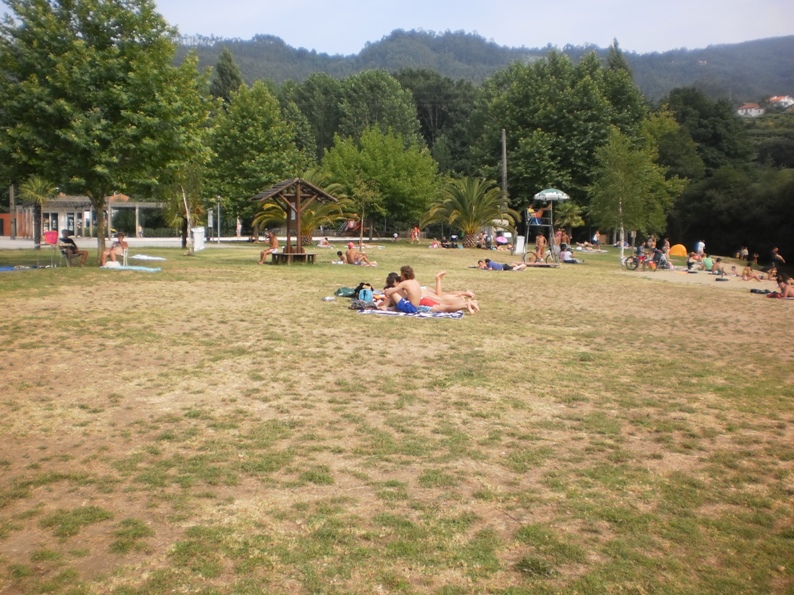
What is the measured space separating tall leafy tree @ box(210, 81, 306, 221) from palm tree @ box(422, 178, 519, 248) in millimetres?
9419

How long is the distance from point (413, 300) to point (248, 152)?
35.2m

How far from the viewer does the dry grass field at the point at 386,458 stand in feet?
13.3

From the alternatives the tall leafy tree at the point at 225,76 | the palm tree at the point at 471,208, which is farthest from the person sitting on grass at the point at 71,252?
the tall leafy tree at the point at 225,76

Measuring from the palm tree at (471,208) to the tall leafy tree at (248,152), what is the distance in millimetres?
9419

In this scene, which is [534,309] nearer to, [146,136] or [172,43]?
[146,136]

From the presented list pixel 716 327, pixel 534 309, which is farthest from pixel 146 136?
pixel 716 327

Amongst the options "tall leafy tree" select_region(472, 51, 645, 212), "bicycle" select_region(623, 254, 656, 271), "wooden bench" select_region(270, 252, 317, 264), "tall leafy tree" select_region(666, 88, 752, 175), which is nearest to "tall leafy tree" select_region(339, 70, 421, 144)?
"tall leafy tree" select_region(472, 51, 645, 212)

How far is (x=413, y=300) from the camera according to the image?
46.0 feet

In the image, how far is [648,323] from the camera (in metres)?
13.9

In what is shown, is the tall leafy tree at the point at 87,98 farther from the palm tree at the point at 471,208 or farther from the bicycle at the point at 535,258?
the palm tree at the point at 471,208

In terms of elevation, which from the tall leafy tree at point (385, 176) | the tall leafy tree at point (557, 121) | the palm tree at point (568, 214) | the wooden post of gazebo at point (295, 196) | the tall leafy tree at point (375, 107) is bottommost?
the wooden post of gazebo at point (295, 196)

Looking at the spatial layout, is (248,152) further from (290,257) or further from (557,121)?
(290,257)

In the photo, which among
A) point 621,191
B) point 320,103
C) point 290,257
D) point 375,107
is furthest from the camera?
point 320,103

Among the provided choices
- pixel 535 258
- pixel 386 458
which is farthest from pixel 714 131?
pixel 386 458
